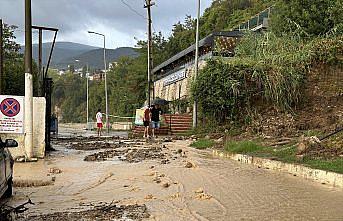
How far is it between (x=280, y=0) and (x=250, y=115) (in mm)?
14806

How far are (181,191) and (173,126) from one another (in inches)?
896

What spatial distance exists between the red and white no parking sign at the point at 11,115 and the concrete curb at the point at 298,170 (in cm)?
670

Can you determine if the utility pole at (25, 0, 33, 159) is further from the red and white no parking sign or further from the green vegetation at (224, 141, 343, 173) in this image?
the green vegetation at (224, 141, 343, 173)

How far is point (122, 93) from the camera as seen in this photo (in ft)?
245

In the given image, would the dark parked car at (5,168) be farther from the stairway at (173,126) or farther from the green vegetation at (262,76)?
the stairway at (173,126)

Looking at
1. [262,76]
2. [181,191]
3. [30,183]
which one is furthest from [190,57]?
[181,191]

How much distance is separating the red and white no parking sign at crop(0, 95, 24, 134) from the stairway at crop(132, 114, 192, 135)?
597 inches

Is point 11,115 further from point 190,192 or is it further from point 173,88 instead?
point 173,88

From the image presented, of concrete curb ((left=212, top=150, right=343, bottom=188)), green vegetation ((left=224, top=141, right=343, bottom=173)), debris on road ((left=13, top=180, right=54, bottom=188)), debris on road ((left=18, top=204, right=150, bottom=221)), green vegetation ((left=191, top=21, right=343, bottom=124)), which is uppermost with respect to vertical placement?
green vegetation ((left=191, top=21, right=343, bottom=124))

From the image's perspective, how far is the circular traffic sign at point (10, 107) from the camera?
48.2ft

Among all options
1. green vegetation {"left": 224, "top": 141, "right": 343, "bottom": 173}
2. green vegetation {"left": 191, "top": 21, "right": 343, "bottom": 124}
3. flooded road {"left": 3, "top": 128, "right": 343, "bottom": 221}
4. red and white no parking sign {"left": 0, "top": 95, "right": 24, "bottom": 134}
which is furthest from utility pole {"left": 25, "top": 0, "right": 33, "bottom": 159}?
green vegetation {"left": 191, "top": 21, "right": 343, "bottom": 124}

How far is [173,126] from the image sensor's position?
104 ft

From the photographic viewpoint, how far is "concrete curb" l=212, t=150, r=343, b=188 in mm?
9106

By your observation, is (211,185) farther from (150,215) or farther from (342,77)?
(342,77)
